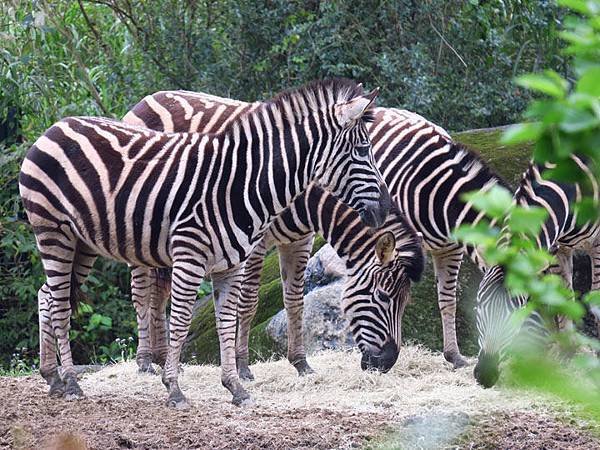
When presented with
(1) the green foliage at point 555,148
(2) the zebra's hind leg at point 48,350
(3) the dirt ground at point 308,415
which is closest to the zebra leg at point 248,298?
(3) the dirt ground at point 308,415

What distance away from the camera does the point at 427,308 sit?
890 cm

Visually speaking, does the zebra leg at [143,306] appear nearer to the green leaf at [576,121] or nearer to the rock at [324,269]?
the rock at [324,269]

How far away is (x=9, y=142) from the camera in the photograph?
1198 cm

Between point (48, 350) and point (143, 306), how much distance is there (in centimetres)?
113

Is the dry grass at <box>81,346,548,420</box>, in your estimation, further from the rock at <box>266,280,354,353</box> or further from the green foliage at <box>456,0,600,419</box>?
the green foliage at <box>456,0,600,419</box>

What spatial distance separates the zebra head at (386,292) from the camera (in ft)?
23.4

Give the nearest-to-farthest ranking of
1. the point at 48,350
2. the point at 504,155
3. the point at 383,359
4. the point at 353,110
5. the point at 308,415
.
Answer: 1. the point at 308,415
2. the point at 353,110
3. the point at 48,350
4. the point at 383,359
5. the point at 504,155

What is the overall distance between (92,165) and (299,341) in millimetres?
2182

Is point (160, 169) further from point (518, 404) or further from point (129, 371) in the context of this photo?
point (518, 404)

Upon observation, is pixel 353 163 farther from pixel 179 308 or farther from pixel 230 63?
pixel 230 63

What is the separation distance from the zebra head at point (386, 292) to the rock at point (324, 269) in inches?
58.2

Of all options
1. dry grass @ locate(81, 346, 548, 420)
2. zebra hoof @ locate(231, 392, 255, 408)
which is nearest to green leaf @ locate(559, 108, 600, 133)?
dry grass @ locate(81, 346, 548, 420)

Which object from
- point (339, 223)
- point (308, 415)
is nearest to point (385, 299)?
point (339, 223)

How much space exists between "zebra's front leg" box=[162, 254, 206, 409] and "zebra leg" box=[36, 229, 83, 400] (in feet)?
2.28
